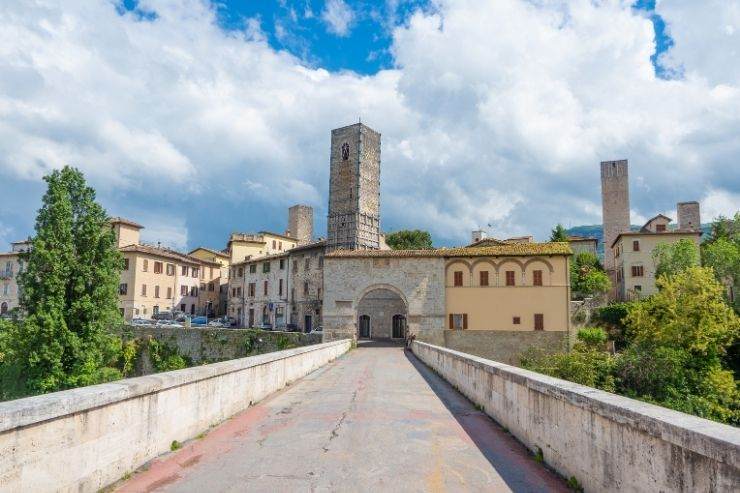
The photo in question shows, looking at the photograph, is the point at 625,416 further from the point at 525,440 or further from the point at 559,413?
the point at 525,440

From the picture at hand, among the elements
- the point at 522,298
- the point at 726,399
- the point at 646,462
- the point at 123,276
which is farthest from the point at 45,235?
the point at 726,399

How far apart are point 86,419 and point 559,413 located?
4.84m

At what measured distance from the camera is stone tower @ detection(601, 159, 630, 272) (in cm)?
8306

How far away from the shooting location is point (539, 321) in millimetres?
38250

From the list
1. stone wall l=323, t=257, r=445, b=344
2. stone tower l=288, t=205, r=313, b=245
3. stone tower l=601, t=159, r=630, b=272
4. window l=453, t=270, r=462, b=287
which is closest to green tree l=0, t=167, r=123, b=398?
stone wall l=323, t=257, r=445, b=344

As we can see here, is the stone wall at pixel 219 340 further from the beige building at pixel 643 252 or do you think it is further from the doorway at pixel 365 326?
the beige building at pixel 643 252

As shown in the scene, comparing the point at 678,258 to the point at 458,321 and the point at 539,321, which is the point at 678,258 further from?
the point at 458,321

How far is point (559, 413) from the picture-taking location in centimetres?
582

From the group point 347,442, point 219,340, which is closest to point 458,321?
point 219,340

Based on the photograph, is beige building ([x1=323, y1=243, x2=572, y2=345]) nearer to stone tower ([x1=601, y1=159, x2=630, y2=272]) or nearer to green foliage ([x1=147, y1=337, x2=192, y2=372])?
green foliage ([x1=147, y1=337, x2=192, y2=372])

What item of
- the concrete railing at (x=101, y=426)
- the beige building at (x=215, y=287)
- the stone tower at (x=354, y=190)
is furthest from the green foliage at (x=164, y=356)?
the concrete railing at (x=101, y=426)

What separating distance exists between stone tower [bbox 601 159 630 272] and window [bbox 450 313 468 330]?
52.8m

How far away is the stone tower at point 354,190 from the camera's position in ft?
180

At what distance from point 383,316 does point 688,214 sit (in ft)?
152
